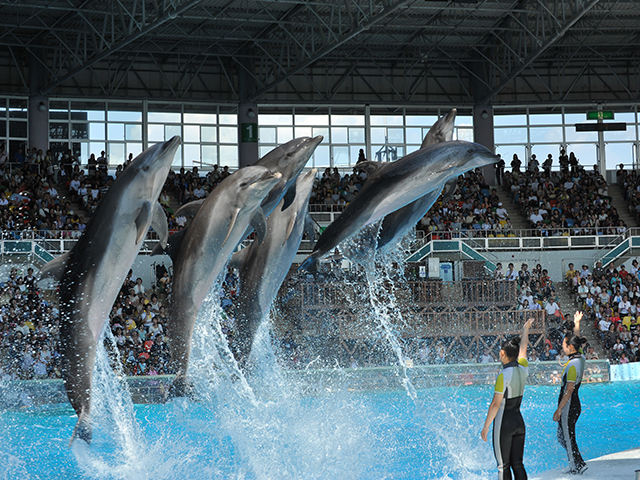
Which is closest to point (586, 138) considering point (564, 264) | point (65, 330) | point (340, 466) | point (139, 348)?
point (564, 264)

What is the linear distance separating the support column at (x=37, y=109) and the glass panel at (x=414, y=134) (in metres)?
12.6

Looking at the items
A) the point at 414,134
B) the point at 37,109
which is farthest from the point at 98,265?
the point at 414,134

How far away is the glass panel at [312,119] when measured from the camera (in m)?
29.1

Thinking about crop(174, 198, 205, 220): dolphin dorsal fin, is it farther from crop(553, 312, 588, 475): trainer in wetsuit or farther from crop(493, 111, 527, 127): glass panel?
crop(493, 111, 527, 127): glass panel

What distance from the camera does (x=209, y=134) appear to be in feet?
92.9

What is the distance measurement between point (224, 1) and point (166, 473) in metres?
17.2

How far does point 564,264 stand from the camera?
2302 cm

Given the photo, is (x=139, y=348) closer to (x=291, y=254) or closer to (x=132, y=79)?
(x=291, y=254)

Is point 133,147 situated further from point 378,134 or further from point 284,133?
point 378,134

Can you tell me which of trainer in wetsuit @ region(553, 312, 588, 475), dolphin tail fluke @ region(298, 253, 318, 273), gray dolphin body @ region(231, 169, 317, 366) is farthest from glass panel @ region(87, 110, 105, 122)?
trainer in wetsuit @ region(553, 312, 588, 475)

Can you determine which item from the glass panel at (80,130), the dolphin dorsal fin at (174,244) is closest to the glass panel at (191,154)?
the glass panel at (80,130)

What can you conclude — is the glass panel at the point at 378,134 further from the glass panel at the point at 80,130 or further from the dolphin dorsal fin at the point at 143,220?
the dolphin dorsal fin at the point at 143,220

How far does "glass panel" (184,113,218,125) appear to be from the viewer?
2825 cm

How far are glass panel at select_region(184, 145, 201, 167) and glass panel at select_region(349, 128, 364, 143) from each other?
5.52m
